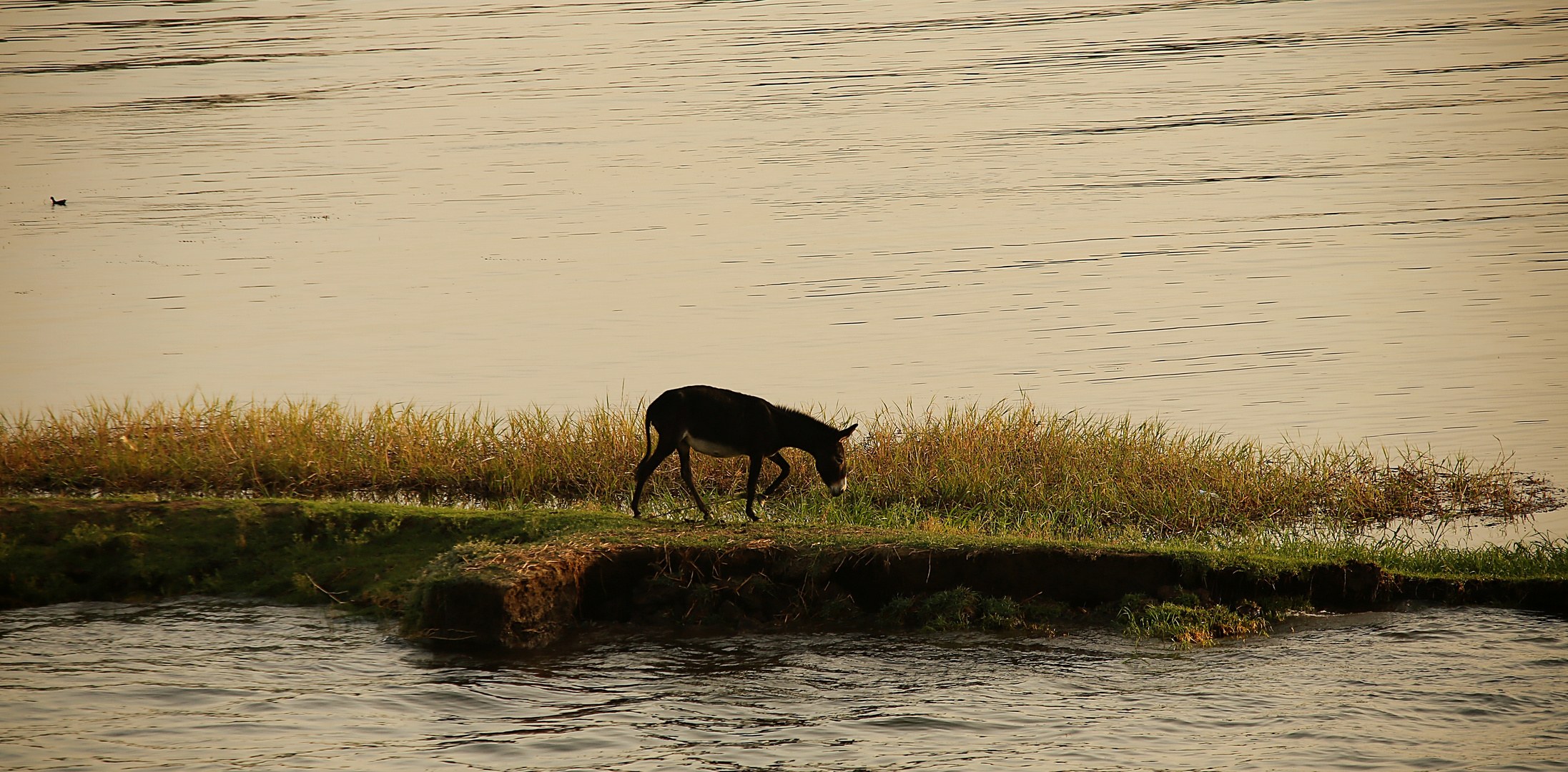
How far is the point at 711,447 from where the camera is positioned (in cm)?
1171

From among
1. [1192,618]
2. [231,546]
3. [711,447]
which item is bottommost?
[1192,618]

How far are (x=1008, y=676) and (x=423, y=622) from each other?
4.42 m

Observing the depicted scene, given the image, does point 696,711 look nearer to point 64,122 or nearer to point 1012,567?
point 1012,567

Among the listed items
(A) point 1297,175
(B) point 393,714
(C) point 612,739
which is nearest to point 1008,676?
(C) point 612,739

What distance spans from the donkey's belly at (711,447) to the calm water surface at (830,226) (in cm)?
898

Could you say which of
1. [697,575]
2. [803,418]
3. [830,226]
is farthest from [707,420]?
[830,226]

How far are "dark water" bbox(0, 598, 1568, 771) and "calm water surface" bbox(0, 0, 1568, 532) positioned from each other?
9.12 m

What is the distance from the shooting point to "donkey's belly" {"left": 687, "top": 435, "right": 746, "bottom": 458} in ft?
38.3

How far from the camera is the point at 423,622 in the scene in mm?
10805

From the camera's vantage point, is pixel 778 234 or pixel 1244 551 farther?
pixel 778 234

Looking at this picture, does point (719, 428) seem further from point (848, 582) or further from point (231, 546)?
point (231, 546)

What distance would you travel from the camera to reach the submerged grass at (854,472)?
14.8 m

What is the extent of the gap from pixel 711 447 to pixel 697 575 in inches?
42.6

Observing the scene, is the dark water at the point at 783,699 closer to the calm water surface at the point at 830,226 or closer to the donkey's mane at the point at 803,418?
the donkey's mane at the point at 803,418
